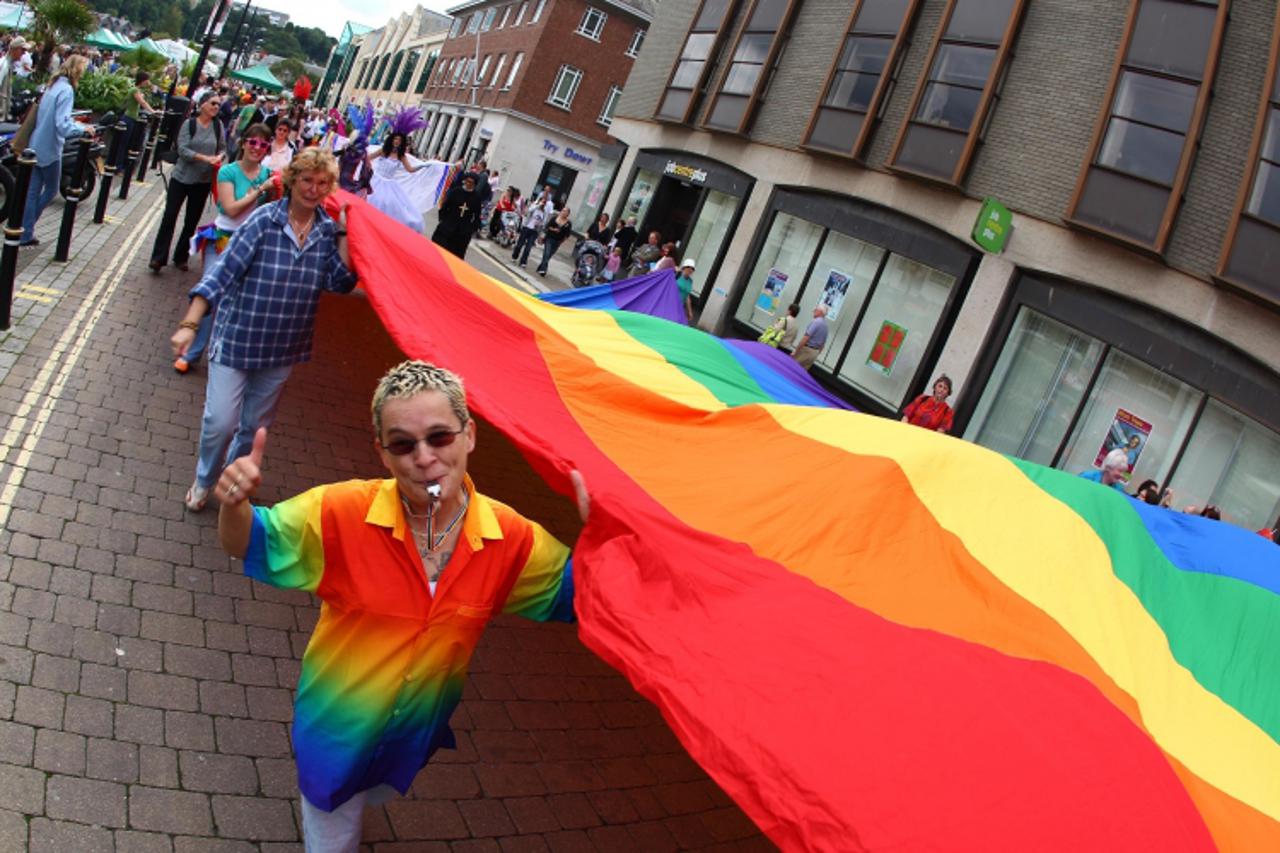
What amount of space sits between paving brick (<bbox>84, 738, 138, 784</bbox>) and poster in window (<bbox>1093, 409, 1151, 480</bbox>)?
575 inches

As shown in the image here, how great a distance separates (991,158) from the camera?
1828 cm

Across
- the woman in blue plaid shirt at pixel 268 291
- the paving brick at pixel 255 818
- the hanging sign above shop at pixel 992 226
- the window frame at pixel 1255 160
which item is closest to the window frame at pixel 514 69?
the hanging sign above shop at pixel 992 226

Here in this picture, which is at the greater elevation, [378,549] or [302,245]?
[302,245]

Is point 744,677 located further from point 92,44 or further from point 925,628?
point 92,44

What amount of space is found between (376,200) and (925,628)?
32.0 feet

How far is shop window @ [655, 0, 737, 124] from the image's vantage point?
1086 inches

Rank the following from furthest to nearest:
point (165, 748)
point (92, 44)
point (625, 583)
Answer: point (92, 44)
point (165, 748)
point (625, 583)

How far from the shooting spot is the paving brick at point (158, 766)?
12.5ft

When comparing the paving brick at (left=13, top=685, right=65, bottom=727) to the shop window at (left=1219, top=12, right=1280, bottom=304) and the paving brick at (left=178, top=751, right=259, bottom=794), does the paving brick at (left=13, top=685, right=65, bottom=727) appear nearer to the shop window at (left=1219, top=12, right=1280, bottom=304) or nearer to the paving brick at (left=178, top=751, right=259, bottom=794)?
the paving brick at (left=178, top=751, right=259, bottom=794)

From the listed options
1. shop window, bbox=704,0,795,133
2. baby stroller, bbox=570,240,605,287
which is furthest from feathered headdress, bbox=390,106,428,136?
shop window, bbox=704,0,795,133

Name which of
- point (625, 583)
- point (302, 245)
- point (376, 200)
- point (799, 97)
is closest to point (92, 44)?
point (799, 97)

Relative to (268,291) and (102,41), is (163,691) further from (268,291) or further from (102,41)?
(102,41)

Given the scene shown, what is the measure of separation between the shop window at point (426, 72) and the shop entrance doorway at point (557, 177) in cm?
2552

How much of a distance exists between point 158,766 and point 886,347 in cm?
1784
